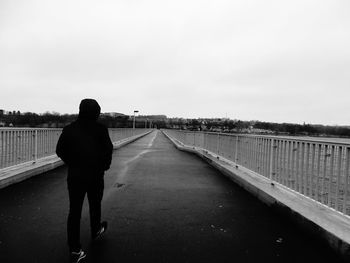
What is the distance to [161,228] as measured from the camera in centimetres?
460

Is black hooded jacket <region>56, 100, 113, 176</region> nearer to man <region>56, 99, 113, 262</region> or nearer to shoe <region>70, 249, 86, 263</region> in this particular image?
man <region>56, 99, 113, 262</region>

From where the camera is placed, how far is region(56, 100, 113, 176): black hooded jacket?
3.56 m

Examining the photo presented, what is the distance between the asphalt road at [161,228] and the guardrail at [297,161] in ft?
2.85

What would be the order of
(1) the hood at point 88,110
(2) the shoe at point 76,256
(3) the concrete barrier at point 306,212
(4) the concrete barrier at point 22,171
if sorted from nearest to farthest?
(2) the shoe at point 76,256
(1) the hood at point 88,110
(3) the concrete barrier at point 306,212
(4) the concrete barrier at point 22,171

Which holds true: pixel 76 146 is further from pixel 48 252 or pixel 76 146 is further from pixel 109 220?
pixel 109 220

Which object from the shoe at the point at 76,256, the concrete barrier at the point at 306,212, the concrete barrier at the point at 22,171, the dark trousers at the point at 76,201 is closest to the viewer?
the shoe at the point at 76,256

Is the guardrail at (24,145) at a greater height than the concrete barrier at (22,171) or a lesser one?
greater

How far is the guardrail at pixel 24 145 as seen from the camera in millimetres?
8622

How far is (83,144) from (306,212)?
3519 millimetres

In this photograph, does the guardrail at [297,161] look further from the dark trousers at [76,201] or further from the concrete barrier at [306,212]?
the dark trousers at [76,201]

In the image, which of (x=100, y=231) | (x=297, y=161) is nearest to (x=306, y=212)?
(x=297, y=161)

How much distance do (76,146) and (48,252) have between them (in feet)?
4.24

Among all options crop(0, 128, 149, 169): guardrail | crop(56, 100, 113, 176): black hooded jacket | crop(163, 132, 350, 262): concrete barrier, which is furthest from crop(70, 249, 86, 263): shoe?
crop(0, 128, 149, 169): guardrail

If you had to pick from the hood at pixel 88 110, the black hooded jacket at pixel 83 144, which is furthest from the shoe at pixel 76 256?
the hood at pixel 88 110
